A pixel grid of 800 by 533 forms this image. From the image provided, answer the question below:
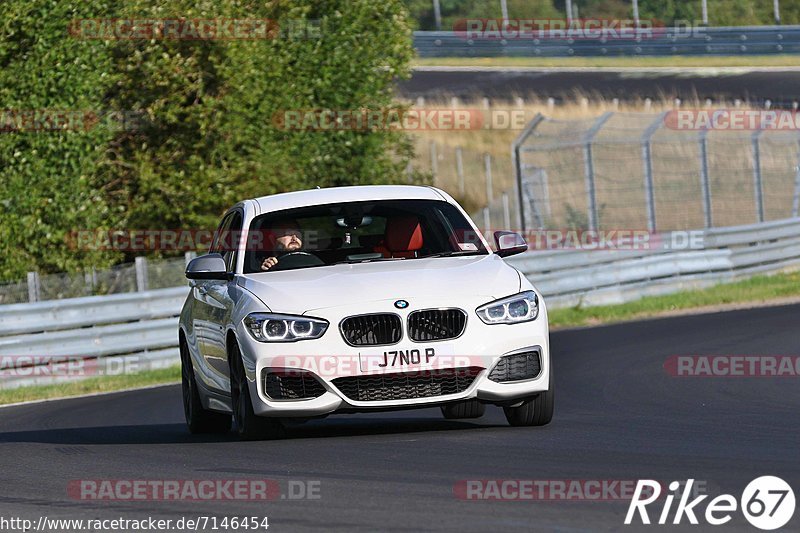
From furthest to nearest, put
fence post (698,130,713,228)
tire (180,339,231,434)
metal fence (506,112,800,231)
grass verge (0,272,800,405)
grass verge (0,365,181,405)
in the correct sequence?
fence post (698,130,713,228) → metal fence (506,112,800,231) → grass verge (0,272,800,405) → grass verge (0,365,181,405) → tire (180,339,231,434)

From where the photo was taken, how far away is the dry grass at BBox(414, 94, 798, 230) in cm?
3534

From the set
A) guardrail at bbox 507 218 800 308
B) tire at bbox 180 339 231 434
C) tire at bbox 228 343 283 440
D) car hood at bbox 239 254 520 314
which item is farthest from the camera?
guardrail at bbox 507 218 800 308

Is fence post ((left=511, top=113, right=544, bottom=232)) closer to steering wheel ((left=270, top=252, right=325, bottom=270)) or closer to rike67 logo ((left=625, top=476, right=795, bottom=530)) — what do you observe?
steering wheel ((left=270, top=252, right=325, bottom=270))

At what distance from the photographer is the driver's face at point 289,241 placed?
36.1ft

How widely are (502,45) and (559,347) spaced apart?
43.4 m

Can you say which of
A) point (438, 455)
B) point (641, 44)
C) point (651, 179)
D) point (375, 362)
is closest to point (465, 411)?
point (375, 362)

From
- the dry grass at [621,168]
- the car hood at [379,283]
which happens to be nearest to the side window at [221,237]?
the car hood at [379,283]

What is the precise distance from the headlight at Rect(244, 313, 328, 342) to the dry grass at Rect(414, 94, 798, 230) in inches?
787

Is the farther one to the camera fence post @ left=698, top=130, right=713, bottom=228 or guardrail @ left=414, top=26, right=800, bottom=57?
guardrail @ left=414, top=26, right=800, bottom=57

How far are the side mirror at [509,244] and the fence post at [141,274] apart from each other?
11952 mm

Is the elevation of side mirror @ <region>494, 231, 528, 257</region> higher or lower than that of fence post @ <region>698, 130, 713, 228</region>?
higher

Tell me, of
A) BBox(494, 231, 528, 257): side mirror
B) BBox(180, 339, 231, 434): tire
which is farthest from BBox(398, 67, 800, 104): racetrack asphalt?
BBox(494, 231, 528, 257): side mirror

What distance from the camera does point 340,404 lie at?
9.69m

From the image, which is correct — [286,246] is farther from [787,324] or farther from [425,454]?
[787,324]
